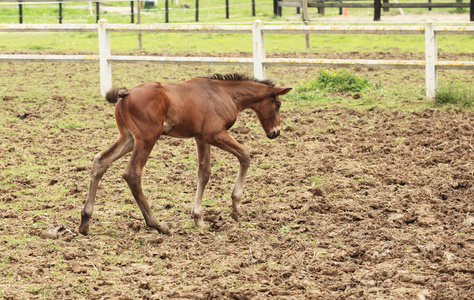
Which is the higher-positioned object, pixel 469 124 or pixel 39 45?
pixel 39 45

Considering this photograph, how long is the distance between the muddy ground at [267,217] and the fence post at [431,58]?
0.85m

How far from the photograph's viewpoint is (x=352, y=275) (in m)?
4.35

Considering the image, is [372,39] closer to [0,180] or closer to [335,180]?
[335,180]

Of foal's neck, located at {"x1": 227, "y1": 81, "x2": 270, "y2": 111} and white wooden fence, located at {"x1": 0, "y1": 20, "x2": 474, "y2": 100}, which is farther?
white wooden fence, located at {"x1": 0, "y1": 20, "x2": 474, "y2": 100}

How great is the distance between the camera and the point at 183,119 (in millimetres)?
5301

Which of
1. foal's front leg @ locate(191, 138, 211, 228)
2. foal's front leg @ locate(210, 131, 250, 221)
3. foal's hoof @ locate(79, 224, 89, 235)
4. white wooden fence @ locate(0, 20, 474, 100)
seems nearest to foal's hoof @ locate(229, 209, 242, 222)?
foal's front leg @ locate(210, 131, 250, 221)

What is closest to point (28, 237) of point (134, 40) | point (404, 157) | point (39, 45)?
point (404, 157)

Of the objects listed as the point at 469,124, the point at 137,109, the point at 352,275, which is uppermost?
the point at 137,109

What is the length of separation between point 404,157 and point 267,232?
9.01 ft

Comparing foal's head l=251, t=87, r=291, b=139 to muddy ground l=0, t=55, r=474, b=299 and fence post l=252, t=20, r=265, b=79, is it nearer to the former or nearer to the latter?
muddy ground l=0, t=55, r=474, b=299

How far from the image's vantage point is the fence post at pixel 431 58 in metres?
9.57

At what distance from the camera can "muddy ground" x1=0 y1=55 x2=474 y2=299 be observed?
4230mm

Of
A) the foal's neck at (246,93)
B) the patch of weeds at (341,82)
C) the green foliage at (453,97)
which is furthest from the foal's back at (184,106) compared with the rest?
the patch of weeds at (341,82)

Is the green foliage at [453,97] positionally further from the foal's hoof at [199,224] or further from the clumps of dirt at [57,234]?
the clumps of dirt at [57,234]
